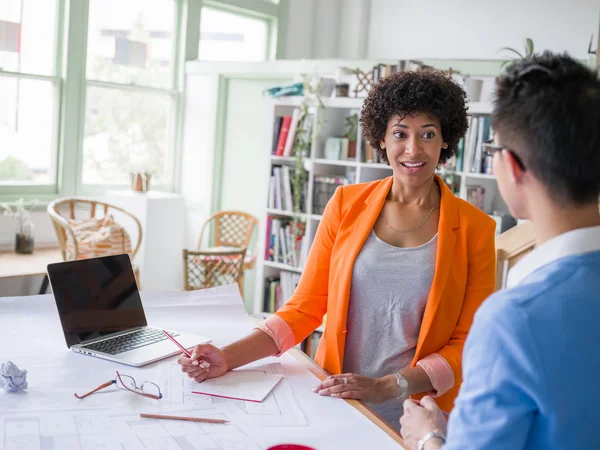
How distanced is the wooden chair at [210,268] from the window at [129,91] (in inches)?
66.6

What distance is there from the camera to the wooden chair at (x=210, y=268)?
186 inches

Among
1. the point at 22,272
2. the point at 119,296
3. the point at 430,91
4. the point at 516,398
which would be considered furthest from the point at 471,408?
the point at 22,272

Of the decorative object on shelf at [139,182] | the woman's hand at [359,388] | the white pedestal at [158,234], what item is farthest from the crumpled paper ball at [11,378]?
the decorative object on shelf at [139,182]

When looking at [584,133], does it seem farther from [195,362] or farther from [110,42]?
[110,42]

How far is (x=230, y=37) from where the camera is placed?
7.00m

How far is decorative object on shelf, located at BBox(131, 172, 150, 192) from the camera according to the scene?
227 inches

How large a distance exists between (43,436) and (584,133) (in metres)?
1.04

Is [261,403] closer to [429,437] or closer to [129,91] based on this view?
[429,437]


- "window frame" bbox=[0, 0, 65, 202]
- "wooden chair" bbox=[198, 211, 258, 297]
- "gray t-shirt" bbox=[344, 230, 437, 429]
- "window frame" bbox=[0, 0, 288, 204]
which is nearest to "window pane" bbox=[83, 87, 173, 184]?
"window frame" bbox=[0, 0, 288, 204]

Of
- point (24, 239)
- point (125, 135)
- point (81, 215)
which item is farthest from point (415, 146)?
point (125, 135)

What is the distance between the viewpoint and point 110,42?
19.8 feet

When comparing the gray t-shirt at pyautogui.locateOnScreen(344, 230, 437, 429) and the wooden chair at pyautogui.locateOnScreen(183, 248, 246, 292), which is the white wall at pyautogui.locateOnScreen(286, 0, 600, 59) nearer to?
the wooden chair at pyautogui.locateOnScreen(183, 248, 246, 292)

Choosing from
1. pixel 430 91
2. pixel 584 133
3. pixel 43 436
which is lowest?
pixel 43 436

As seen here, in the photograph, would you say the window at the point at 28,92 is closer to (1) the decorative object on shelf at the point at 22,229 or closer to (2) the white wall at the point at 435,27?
(1) the decorative object on shelf at the point at 22,229
